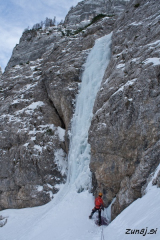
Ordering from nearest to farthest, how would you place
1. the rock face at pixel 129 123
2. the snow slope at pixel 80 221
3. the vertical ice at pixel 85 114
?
the snow slope at pixel 80 221, the rock face at pixel 129 123, the vertical ice at pixel 85 114

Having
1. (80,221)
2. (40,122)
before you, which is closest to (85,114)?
(40,122)

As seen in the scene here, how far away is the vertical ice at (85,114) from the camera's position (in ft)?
42.9

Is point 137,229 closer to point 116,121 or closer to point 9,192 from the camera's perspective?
point 116,121

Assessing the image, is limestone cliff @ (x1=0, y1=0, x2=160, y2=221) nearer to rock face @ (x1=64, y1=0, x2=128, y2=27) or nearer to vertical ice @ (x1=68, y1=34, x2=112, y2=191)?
vertical ice @ (x1=68, y1=34, x2=112, y2=191)

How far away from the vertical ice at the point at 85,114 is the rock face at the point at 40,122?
0.87 m

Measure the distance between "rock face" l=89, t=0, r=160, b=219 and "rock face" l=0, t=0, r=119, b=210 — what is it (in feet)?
18.4

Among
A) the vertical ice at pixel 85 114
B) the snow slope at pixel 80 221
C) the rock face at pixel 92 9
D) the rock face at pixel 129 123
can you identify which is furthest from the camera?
the rock face at pixel 92 9

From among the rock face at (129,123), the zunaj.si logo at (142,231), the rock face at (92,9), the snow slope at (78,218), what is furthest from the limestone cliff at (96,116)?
the rock face at (92,9)

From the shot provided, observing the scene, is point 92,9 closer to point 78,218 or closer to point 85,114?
point 85,114

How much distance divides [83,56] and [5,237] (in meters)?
15.2

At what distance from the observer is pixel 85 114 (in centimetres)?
1533

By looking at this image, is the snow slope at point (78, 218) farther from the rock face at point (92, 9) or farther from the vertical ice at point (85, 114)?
the rock face at point (92, 9)

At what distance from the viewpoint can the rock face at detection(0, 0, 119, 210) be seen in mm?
15828

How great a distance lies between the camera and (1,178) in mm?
16781
